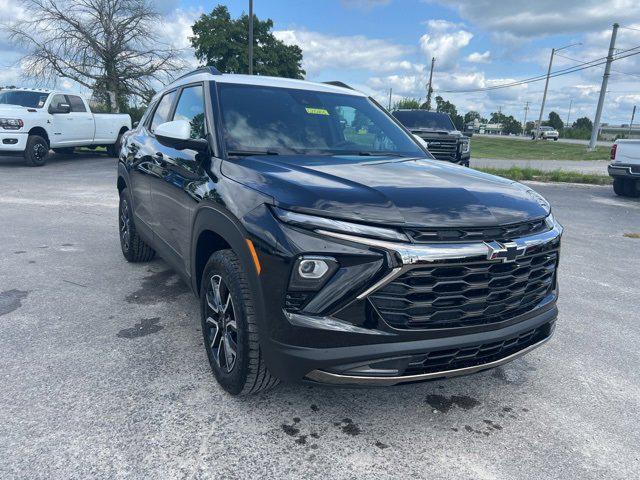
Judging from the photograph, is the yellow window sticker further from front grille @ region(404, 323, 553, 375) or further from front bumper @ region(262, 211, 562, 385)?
front grille @ region(404, 323, 553, 375)

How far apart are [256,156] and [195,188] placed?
0.44 metres

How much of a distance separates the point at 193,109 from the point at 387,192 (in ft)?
6.30

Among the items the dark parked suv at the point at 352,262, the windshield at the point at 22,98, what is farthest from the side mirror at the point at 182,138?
the windshield at the point at 22,98

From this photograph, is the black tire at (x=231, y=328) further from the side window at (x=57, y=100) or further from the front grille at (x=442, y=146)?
the side window at (x=57, y=100)

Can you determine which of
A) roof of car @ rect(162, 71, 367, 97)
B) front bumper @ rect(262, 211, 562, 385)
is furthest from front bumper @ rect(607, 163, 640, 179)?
front bumper @ rect(262, 211, 562, 385)

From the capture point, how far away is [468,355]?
2.41 m

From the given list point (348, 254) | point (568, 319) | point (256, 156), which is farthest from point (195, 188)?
point (568, 319)

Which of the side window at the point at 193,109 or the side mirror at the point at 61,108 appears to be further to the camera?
the side mirror at the point at 61,108

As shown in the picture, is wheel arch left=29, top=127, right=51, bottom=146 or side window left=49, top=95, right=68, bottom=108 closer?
wheel arch left=29, top=127, right=51, bottom=146

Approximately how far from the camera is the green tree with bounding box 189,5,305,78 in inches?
1576

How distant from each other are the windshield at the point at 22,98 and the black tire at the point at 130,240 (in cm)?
1033

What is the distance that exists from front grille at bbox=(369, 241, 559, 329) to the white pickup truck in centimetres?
1364

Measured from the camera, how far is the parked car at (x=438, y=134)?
479 inches

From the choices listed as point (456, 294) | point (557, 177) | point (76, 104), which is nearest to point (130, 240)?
point (456, 294)
